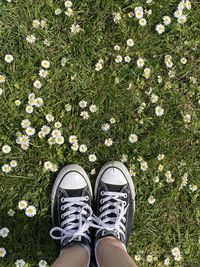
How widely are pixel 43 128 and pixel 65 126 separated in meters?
0.13

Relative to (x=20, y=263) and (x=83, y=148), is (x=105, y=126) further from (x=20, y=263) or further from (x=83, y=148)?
(x=20, y=263)

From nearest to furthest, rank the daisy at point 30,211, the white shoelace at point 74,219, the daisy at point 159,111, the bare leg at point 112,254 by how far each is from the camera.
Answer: the bare leg at point 112,254
the white shoelace at point 74,219
the daisy at point 30,211
the daisy at point 159,111

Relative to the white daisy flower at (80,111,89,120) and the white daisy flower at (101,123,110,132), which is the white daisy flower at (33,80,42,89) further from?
the white daisy flower at (101,123,110,132)

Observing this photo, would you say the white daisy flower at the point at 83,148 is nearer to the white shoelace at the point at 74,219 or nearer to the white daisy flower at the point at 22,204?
the white shoelace at the point at 74,219

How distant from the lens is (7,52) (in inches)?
93.5

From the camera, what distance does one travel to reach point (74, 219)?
2340 mm

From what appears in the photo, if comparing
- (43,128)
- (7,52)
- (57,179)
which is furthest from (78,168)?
(7,52)

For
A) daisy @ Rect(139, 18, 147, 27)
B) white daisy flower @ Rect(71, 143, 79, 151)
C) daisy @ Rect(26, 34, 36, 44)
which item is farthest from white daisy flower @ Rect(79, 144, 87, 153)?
daisy @ Rect(139, 18, 147, 27)

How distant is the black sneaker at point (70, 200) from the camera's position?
234cm

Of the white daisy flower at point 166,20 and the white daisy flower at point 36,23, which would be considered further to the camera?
the white daisy flower at point 166,20

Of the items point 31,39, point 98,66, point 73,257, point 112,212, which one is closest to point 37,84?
point 31,39

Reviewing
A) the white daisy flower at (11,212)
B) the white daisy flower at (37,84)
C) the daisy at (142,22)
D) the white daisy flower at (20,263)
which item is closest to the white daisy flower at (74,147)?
the white daisy flower at (37,84)

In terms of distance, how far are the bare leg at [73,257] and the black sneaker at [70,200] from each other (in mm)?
150

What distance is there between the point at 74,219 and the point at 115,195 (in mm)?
283
